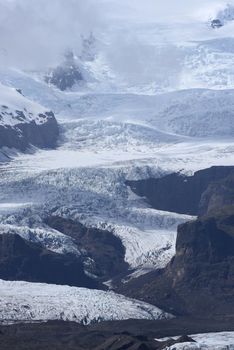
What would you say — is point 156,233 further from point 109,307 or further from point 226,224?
point 109,307

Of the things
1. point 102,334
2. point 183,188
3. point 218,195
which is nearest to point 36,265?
point 218,195

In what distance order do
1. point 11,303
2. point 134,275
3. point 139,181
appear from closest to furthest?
point 11,303 < point 134,275 < point 139,181

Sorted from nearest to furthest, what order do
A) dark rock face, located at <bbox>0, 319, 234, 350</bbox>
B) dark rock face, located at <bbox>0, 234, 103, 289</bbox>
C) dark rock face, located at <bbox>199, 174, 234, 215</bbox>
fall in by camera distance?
dark rock face, located at <bbox>0, 319, 234, 350</bbox>
dark rock face, located at <bbox>0, 234, 103, 289</bbox>
dark rock face, located at <bbox>199, 174, 234, 215</bbox>

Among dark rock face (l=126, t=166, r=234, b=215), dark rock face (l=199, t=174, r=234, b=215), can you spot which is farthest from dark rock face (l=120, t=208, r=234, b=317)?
dark rock face (l=126, t=166, r=234, b=215)

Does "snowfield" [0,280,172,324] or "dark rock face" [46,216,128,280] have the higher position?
"dark rock face" [46,216,128,280]

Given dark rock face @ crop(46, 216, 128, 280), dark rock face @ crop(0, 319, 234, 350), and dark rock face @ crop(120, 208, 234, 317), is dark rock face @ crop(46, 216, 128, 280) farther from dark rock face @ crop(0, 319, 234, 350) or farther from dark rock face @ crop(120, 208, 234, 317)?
dark rock face @ crop(0, 319, 234, 350)

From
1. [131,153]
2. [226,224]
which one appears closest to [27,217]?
[226,224]
